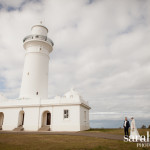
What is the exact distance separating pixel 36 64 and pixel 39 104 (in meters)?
7.50

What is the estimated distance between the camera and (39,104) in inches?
899

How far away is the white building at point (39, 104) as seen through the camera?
21.3 meters

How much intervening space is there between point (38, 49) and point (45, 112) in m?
11.1

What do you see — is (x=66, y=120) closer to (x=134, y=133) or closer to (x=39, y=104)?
(x=39, y=104)

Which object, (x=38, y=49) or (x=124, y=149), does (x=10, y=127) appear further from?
(x=124, y=149)

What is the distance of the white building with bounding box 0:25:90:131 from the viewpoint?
Result: 838 inches

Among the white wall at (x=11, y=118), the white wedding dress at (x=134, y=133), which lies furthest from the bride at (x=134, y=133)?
the white wall at (x=11, y=118)

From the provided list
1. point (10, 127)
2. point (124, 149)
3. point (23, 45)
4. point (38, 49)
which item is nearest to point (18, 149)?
point (124, 149)

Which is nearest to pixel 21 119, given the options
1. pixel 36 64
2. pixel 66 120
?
pixel 66 120

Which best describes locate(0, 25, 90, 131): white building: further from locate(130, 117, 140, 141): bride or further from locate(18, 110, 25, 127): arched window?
locate(130, 117, 140, 141): bride

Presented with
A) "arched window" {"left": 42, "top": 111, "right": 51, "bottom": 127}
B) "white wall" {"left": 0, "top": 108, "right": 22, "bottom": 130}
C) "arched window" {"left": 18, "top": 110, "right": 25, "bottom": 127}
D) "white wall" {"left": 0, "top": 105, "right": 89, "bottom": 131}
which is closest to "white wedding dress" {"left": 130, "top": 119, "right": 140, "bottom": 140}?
"white wall" {"left": 0, "top": 105, "right": 89, "bottom": 131}

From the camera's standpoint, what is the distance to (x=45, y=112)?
23.5 meters

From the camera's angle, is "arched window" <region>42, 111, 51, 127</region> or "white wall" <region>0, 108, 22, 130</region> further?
"arched window" <region>42, 111, 51, 127</region>

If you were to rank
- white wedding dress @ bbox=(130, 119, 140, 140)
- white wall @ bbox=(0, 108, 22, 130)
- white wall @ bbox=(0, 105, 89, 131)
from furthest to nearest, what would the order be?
white wall @ bbox=(0, 108, 22, 130), white wall @ bbox=(0, 105, 89, 131), white wedding dress @ bbox=(130, 119, 140, 140)
